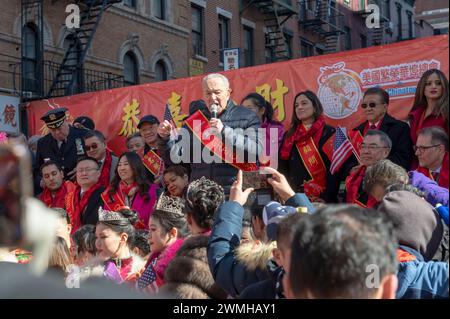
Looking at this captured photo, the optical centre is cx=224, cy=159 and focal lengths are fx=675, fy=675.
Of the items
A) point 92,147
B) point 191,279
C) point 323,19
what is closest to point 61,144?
point 92,147

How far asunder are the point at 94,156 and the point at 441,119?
134 inches

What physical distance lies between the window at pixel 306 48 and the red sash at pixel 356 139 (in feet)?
44.9

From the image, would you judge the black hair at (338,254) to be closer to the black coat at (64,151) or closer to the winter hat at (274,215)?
the winter hat at (274,215)

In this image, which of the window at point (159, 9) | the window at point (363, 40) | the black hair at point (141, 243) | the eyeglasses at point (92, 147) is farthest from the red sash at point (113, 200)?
the window at point (363, 40)

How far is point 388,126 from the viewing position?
5.36 meters

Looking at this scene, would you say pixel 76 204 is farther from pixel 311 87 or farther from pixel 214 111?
pixel 311 87

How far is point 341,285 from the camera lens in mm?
1415

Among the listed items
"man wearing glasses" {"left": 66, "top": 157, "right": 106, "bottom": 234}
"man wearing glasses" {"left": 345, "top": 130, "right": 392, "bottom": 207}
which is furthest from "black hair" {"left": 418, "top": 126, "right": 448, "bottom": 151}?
"man wearing glasses" {"left": 66, "top": 157, "right": 106, "bottom": 234}

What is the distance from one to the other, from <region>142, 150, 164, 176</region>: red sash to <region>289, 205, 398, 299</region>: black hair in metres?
4.96

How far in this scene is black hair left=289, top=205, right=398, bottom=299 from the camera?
4.62ft

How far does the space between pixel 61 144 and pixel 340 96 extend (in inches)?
119
